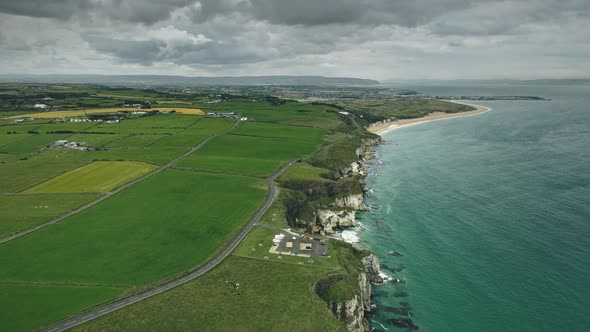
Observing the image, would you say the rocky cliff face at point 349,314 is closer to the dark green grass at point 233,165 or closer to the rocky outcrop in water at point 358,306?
the rocky outcrop in water at point 358,306

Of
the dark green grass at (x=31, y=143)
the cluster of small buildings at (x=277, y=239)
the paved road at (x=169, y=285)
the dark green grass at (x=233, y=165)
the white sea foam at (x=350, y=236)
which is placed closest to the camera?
the paved road at (x=169, y=285)

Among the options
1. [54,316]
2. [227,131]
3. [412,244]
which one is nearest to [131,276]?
[54,316]

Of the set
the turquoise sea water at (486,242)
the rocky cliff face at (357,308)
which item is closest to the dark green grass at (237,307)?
the rocky cliff face at (357,308)

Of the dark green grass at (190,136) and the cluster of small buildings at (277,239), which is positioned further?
the dark green grass at (190,136)

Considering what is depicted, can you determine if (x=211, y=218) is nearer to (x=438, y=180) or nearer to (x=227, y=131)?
(x=438, y=180)

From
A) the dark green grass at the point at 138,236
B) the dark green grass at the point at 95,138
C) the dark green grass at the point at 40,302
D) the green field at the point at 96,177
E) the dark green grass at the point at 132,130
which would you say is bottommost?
the dark green grass at the point at 40,302

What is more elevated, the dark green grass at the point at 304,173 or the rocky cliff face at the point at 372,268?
the dark green grass at the point at 304,173
